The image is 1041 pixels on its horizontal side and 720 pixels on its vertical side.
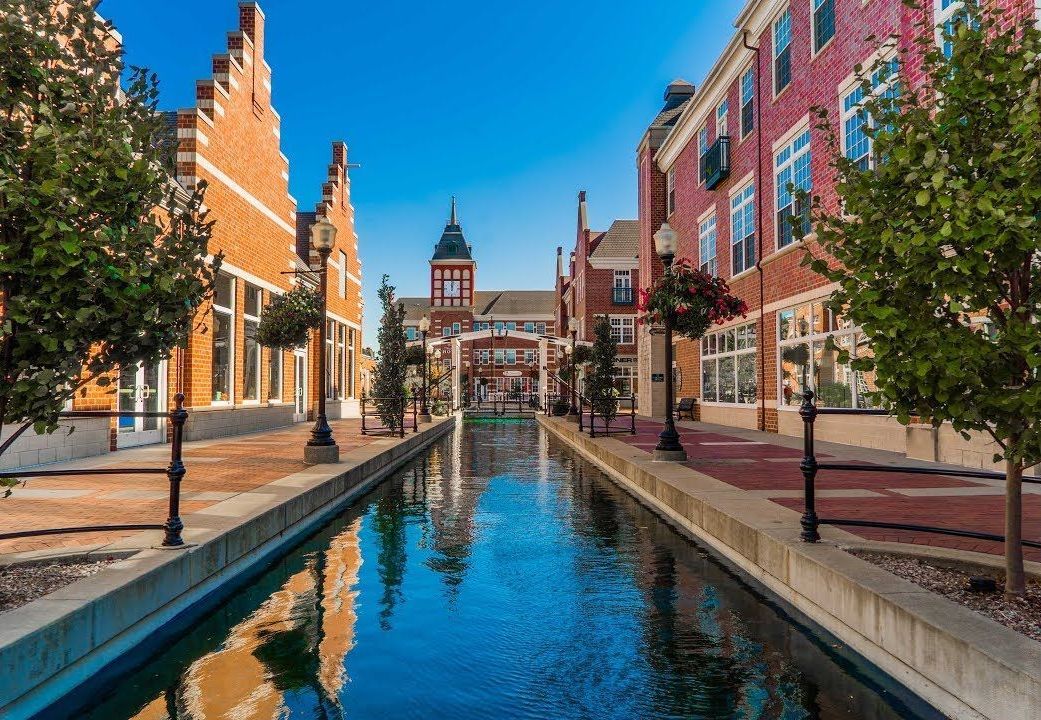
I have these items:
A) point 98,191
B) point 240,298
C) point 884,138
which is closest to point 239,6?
point 240,298

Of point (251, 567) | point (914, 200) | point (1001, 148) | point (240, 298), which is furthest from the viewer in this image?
point (240, 298)

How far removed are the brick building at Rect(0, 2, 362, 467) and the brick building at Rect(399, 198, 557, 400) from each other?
46897 mm

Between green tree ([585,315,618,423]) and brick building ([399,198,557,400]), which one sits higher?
brick building ([399,198,557,400])

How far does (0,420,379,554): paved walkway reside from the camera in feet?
19.8

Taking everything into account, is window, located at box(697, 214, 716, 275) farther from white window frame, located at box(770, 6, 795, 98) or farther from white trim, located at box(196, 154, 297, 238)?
white trim, located at box(196, 154, 297, 238)

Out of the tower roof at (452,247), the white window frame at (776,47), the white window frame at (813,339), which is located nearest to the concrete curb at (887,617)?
the white window frame at (813,339)

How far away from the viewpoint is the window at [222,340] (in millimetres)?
16938

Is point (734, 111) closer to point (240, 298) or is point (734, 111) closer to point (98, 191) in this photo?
point (240, 298)

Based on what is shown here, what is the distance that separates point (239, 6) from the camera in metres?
19.6

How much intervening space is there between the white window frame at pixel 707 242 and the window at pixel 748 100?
3.61 m

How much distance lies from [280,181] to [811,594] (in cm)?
2131

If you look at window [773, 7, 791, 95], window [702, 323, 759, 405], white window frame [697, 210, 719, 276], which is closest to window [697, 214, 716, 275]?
white window frame [697, 210, 719, 276]

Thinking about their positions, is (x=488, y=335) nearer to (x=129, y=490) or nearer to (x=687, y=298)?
(x=687, y=298)

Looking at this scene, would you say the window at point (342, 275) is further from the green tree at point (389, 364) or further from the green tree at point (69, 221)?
the green tree at point (69, 221)
